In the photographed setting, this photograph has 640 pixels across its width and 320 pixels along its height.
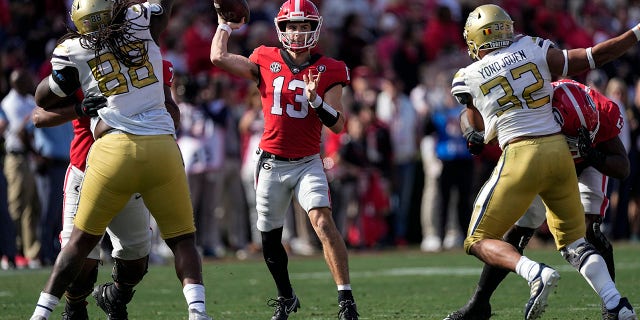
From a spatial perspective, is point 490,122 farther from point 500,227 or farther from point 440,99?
point 440,99

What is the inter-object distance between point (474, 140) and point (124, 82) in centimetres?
231

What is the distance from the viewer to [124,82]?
21.1 feet

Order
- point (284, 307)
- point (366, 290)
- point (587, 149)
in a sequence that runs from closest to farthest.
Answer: point (587, 149) < point (284, 307) < point (366, 290)

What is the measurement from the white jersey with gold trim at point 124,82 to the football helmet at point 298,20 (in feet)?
4.90

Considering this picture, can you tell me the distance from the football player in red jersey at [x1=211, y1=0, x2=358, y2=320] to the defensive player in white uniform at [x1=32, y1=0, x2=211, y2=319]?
1.22 m

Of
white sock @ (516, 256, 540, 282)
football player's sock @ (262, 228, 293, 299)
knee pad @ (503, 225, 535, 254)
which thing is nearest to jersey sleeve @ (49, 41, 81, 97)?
football player's sock @ (262, 228, 293, 299)

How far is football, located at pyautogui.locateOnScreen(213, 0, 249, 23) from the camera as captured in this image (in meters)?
7.77

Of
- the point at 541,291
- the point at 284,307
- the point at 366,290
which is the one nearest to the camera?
the point at 541,291

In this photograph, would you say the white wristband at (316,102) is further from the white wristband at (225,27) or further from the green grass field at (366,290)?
the green grass field at (366,290)

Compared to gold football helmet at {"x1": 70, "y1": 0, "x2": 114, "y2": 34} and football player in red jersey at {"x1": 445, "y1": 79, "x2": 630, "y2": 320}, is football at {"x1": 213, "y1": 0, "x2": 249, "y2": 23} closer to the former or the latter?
gold football helmet at {"x1": 70, "y1": 0, "x2": 114, "y2": 34}

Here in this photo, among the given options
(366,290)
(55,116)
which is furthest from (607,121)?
(55,116)

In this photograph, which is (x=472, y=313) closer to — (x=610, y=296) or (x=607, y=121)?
(x=610, y=296)

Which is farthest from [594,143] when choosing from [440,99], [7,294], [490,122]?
[440,99]

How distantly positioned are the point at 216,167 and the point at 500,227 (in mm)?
7742
